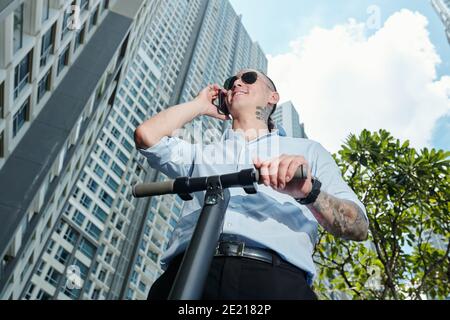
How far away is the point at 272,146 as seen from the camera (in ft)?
7.34

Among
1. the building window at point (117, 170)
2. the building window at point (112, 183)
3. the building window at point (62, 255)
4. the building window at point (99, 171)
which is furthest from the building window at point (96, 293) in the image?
the building window at point (117, 170)

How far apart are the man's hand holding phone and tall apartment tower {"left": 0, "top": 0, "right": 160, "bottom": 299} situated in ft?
23.6

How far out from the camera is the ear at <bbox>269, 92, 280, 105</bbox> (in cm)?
255

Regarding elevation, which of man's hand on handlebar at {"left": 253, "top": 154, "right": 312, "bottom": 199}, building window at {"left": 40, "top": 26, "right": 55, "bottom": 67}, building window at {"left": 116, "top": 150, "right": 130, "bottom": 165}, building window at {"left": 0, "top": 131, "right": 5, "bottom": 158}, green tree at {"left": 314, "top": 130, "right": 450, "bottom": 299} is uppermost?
building window at {"left": 116, "top": 150, "right": 130, "bottom": 165}

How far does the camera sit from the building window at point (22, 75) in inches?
506

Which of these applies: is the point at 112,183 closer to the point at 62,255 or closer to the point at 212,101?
the point at 62,255

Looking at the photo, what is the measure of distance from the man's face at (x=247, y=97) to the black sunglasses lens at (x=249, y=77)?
0.02 meters

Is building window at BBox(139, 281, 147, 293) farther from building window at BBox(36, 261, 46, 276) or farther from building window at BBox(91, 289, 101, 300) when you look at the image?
building window at BBox(36, 261, 46, 276)

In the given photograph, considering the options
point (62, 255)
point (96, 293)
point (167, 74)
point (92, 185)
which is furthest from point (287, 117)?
point (96, 293)

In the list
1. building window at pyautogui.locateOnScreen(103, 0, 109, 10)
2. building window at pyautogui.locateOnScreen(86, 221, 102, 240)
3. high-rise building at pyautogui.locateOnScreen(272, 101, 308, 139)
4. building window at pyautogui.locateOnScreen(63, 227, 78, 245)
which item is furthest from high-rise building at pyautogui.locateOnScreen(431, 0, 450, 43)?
building window at pyautogui.locateOnScreen(63, 227, 78, 245)

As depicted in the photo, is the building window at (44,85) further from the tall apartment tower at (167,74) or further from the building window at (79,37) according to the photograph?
the tall apartment tower at (167,74)

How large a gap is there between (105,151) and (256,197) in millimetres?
51980

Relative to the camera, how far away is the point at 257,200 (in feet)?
6.12
